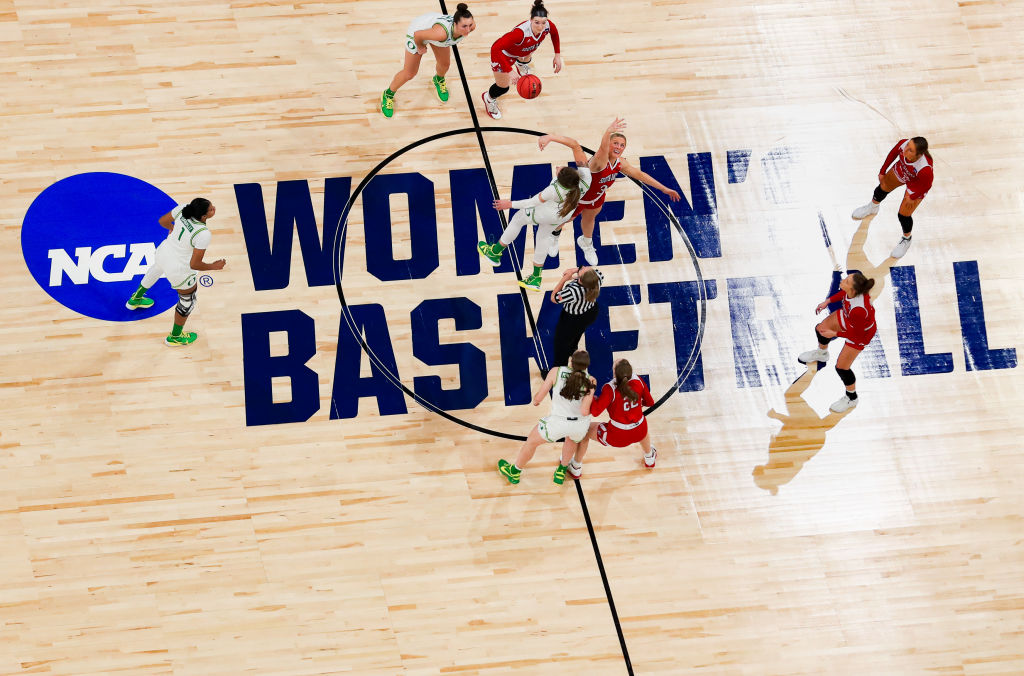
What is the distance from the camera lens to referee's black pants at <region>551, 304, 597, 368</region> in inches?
355

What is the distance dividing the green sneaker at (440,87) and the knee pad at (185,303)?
3.33m

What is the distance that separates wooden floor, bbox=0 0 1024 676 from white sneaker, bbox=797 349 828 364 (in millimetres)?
177

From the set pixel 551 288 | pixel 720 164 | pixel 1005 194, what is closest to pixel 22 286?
pixel 551 288

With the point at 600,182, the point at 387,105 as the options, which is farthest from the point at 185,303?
the point at 600,182

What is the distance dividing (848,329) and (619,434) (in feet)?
7.95

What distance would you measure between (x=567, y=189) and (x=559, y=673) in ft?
14.4

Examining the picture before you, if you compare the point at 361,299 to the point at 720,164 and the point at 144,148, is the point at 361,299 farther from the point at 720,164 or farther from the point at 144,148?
the point at 720,164

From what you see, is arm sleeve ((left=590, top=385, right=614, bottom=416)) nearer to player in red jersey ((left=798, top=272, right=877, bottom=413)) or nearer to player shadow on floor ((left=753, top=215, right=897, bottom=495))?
player shadow on floor ((left=753, top=215, right=897, bottom=495))

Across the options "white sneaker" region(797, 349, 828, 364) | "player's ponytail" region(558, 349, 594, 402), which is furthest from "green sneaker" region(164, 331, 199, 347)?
"white sneaker" region(797, 349, 828, 364)

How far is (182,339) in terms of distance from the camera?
8961 mm

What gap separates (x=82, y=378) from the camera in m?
8.90

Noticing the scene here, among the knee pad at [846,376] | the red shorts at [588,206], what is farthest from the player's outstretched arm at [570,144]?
the knee pad at [846,376]

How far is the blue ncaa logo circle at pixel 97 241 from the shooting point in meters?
9.11

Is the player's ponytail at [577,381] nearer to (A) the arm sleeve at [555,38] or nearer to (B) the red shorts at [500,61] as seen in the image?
(B) the red shorts at [500,61]
